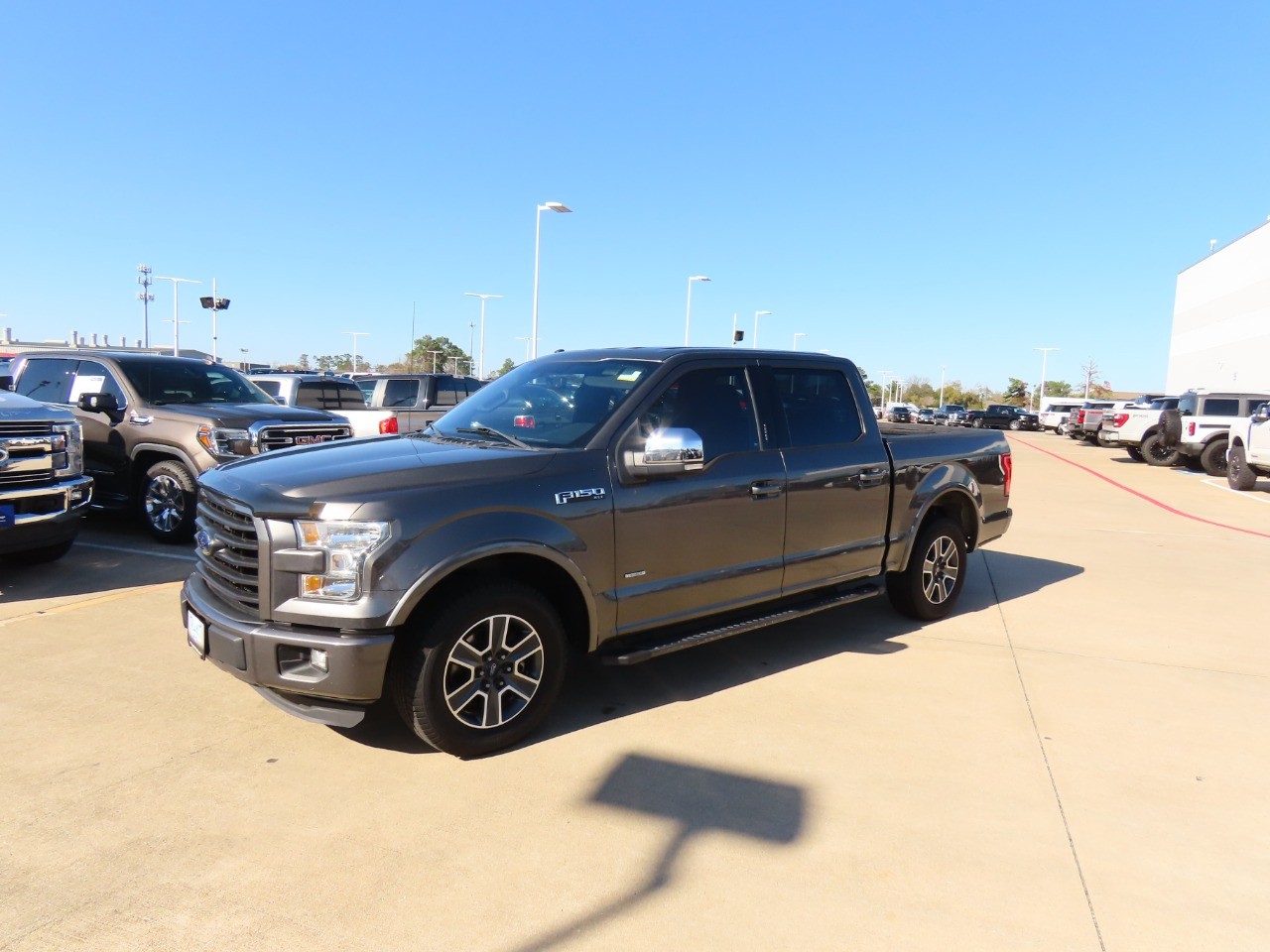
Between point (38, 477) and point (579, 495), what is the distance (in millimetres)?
4890

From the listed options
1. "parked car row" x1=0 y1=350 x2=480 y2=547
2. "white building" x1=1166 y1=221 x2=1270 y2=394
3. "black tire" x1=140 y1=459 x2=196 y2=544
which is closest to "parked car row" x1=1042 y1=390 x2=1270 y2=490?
"parked car row" x1=0 y1=350 x2=480 y2=547

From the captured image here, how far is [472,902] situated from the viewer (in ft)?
8.93

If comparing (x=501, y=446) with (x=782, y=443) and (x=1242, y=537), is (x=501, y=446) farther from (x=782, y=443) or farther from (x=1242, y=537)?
(x=1242, y=537)

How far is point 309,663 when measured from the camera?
11.1 feet

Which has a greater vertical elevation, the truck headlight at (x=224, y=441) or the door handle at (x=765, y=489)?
the door handle at (x=765, y=489)

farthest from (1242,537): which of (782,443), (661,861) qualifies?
(661,861)

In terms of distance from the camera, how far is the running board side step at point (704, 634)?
13.1 ft

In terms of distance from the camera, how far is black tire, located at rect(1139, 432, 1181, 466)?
2142 centimetres

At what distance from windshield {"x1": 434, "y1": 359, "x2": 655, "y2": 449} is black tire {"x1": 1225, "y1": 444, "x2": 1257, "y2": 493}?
14.8m

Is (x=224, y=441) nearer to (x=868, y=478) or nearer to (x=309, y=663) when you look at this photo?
(x=309, y=663)

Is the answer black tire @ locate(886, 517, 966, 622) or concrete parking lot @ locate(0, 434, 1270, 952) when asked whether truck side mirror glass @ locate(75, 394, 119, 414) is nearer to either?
concrete parking lot @ locate(0, 434, 1270, 952)

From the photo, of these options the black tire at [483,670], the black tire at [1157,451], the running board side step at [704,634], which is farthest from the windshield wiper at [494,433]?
the black tire at [1157,451]

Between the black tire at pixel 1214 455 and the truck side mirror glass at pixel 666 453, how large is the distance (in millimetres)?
18539

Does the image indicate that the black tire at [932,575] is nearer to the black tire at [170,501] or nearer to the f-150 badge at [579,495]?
the f-150 badge at [579,495]
